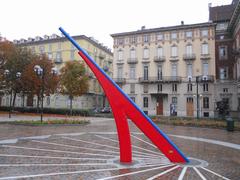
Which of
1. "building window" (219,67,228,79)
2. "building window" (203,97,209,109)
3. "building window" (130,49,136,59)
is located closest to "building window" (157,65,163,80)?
"building window" (130,49,136,59)

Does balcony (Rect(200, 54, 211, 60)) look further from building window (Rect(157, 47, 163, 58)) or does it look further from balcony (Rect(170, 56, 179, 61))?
building window (Rect(157, 47, 163, 58))

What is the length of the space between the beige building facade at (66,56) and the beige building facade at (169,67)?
837 centimetres

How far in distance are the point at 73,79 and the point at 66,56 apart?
17.7 meters

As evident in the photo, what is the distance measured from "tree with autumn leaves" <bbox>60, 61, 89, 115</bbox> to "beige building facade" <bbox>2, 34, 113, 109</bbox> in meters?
12.2

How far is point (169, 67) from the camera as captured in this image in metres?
45.8

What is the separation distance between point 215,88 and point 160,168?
1523 inches

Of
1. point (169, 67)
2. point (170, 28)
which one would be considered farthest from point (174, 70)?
point (170, 28)

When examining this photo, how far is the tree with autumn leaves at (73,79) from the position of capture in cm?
3859

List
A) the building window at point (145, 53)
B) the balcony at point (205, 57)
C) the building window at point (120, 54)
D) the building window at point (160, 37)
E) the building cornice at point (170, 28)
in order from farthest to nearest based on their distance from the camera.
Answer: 1. the building window at point (120, 54)
2. the building window at point (145, 53)
3. the building window at point (160, 37)
4. the balcony at point (205, 57)
5. the building cornice at point (170, 28)

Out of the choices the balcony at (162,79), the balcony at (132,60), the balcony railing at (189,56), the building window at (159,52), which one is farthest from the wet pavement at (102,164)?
the balcony at (132,60)

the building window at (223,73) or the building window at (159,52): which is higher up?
the building window at (159,52)

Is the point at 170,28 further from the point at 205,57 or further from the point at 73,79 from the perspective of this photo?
the point at 73,79

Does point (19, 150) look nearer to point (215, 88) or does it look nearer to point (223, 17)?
point (215, 88)

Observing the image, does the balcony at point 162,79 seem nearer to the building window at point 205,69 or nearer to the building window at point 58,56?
the building window at point 205,69
